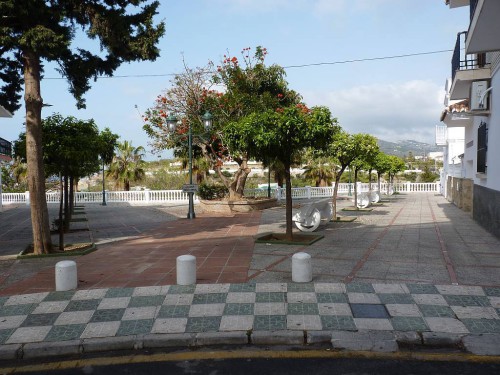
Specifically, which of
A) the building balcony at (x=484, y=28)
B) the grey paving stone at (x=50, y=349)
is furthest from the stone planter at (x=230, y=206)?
the grey paving stone at (x=50, y=349)

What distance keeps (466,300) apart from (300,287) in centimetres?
235

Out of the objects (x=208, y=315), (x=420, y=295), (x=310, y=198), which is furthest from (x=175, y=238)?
(x=310, y=198)

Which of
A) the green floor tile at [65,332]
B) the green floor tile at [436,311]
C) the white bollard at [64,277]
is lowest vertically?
the green floor tile at [65,332]

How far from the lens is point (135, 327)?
17.5 ft

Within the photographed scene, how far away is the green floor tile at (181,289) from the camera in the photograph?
6.58 m

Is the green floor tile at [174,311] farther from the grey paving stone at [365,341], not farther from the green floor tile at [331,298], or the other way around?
the grey paving stone at [365,341]

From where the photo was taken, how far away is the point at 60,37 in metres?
9.17

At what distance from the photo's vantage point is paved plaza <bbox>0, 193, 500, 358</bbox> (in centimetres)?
500

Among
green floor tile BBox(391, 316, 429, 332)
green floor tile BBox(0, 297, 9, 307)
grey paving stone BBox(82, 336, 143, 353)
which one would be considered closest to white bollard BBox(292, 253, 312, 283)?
green floor tile BBox(391, 316, 429, 332)

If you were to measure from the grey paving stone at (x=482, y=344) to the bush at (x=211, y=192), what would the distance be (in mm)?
19600

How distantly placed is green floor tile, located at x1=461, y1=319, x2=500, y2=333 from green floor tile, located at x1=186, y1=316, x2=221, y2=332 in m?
3.01

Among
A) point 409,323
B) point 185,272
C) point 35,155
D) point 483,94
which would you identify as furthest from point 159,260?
point 483,94

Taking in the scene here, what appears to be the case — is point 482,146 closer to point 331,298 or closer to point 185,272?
point 331,298

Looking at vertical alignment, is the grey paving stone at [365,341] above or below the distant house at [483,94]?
below
